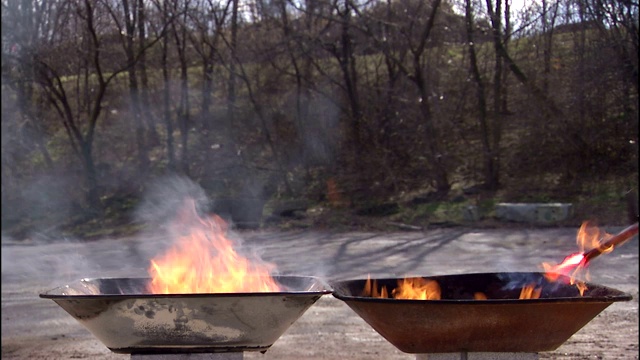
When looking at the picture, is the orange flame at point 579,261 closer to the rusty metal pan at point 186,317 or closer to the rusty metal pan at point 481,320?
the rusty metal pan at point 481,320

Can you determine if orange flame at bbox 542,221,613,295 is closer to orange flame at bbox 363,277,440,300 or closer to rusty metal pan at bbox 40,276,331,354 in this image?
orange flame at bbox 363,277,440,300

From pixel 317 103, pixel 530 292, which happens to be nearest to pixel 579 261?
pixel 530 292

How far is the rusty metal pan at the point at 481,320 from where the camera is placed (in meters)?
3.18

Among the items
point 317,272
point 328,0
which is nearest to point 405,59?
point 328,0

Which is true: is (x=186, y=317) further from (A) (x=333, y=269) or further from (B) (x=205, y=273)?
(A) (x=333, y=269)

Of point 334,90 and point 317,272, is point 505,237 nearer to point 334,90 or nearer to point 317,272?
point 317,272

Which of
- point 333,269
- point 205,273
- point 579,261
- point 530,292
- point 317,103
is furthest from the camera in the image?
point 317,103

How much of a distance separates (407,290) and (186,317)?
1.10 meters

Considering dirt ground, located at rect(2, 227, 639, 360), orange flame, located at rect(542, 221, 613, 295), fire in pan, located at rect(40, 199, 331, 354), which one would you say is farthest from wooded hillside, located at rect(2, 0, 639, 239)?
fire in pan, located at rect(40, 199, 331, 354)

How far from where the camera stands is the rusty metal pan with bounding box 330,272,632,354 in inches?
125

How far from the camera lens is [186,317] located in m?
3.29

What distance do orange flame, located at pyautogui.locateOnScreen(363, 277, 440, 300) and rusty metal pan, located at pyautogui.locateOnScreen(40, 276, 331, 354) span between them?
1.31ft

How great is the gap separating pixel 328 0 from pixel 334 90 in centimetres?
243

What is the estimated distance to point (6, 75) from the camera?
1273 centimetres
